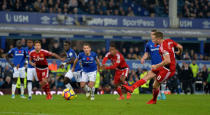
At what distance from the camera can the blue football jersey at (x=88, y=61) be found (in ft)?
50.0

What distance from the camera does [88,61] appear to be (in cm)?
1528

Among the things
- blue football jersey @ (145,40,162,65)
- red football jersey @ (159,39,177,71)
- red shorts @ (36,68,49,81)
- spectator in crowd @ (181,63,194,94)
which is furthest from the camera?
spectator in crowd @ (181,63,194,94)

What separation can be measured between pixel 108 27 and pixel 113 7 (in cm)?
203

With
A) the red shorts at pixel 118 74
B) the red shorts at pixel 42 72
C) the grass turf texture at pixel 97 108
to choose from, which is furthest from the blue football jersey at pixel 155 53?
the red shorts at pixel 42 72

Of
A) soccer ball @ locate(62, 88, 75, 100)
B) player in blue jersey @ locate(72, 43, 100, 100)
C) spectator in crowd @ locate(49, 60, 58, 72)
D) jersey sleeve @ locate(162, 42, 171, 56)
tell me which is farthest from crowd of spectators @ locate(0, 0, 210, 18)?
jersey sleeve @ locate(162, 42, 171, 56)

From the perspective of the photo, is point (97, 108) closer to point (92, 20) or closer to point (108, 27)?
point (92, 20)

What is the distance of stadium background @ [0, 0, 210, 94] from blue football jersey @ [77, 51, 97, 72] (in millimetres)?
7646

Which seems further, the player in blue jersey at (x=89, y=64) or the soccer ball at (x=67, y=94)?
the player in blue jersey at (x=89, y=64)

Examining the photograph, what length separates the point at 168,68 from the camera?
465 inches

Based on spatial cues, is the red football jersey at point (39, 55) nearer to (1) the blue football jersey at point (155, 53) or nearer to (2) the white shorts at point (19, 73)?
(2) the white shorts at point (19, 73)

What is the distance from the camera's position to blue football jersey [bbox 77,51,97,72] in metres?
15.2

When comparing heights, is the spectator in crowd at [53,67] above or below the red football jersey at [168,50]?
below

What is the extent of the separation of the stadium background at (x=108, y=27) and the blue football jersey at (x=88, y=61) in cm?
765

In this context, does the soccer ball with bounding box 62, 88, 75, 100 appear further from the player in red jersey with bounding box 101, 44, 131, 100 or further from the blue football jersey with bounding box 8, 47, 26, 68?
the blue football jersey with bounding box 8, 47, 26, 68
